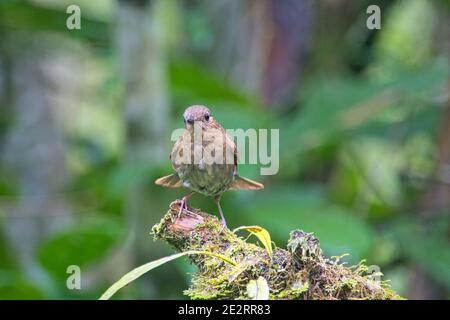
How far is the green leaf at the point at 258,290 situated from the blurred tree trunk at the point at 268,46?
12.4 ft

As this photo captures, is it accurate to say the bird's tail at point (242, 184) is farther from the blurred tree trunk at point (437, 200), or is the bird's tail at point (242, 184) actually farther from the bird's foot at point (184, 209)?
the blurred tree trunk at point (437, 200)

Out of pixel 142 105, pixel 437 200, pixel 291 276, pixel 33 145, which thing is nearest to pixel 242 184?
pixel 291 276

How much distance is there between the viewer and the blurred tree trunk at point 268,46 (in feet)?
16.7

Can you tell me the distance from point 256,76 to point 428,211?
1.39 metres

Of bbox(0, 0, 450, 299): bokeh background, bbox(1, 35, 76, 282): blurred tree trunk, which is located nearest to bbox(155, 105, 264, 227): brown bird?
bbox(0, 0, 450, 299): bokeh background

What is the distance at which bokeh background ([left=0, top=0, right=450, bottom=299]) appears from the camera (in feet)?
11.6

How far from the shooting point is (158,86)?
11.8ft

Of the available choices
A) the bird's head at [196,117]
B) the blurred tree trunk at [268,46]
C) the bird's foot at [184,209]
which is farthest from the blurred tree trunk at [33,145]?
the bird's head at [196,117]

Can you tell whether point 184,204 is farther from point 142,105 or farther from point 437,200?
point 437,200

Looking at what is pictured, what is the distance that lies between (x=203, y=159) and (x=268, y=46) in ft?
12.4

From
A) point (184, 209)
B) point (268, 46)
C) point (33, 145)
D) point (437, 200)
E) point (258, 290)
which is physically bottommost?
point (258, 290)

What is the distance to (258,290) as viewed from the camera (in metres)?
1.29

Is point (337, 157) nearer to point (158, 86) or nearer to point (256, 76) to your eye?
point (256, 76)
